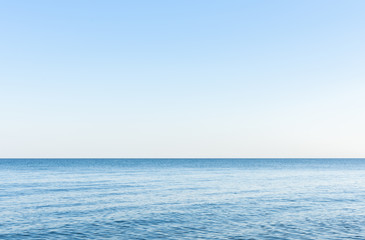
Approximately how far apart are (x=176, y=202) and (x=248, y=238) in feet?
52.9

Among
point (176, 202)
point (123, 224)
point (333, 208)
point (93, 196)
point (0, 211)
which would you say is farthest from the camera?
point (93, 196)

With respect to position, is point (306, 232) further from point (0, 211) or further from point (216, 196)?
point (0, 211)

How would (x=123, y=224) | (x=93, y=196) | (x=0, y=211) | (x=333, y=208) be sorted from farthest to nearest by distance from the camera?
(x=93, y=196) < (x=333, y=208) < (x=0, y=211) < (x=123, y=224)

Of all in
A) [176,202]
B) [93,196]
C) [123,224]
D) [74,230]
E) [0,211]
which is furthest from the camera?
[93,196]

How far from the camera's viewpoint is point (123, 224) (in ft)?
88.3

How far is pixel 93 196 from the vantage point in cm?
4222

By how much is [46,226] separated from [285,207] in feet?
81.6

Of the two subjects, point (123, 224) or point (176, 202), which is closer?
point (123, 224)

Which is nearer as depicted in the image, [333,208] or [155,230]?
[155,230]

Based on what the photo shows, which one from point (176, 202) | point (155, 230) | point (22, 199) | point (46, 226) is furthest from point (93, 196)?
point (155, 230)

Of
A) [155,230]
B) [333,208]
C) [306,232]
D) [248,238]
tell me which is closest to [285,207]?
[333,208]

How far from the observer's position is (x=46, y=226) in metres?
26.1

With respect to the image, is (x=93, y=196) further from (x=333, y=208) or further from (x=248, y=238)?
(x=333, y=208)

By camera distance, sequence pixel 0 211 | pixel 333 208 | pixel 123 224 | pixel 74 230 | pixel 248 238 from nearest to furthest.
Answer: pixel 248 238, pixel 74 230, pixel 123 224, pixel 0 211, pixel 333 208
